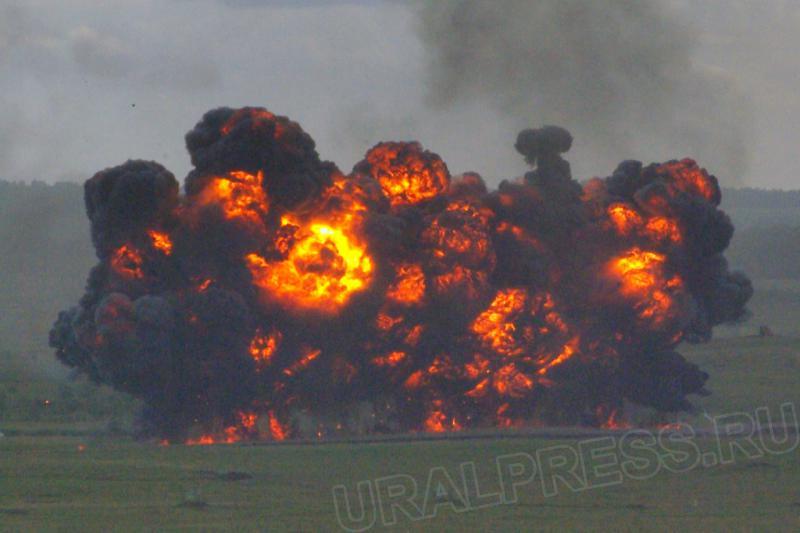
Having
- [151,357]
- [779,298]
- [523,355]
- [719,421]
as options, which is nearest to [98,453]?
[151,357]

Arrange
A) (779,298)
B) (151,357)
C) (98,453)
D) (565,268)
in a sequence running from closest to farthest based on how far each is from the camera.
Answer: (98,453) → (151,357) → (565,268) → (779,298)

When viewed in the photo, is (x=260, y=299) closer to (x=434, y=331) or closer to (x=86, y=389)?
(x=434, y=331)

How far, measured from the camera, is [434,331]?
3204 inches

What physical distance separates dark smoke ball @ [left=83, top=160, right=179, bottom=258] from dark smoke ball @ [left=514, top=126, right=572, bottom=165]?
20.9 meters

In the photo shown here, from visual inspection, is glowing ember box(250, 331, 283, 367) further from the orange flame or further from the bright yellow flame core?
the orange flame

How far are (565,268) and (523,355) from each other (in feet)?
19.9

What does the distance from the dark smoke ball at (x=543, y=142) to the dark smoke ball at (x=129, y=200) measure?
20.9 metres

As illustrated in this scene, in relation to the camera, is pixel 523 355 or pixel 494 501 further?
pixel 523 355

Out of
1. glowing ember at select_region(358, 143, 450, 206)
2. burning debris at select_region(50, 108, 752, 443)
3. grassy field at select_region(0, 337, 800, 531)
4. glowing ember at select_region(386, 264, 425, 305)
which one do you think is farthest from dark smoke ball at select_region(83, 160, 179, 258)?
glowing ember at select_region(386, 264, 425, 305)

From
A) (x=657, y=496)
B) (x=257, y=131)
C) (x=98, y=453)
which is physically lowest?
(x=657, y=496)

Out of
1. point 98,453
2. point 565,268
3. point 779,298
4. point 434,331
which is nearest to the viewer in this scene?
point 98,453

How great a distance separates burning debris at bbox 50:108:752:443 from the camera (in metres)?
77.2

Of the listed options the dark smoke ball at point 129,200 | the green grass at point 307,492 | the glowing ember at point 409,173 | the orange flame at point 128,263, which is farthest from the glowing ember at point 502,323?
the orange flame at point 128,263

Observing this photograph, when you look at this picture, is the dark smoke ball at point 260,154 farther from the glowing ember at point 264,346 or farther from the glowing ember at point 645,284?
the glowing ember at point 645,284
